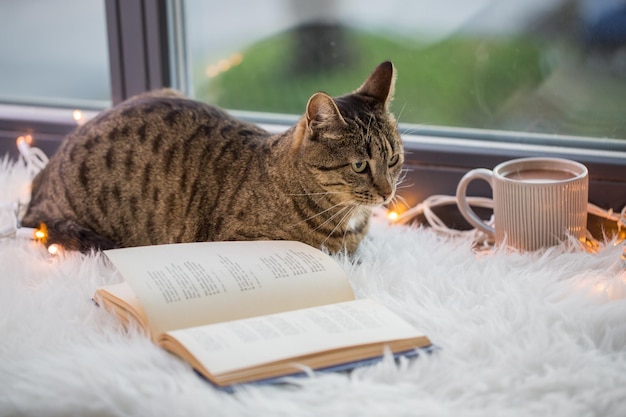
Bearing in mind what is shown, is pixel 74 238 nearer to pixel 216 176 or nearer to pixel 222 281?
pixel 216 176

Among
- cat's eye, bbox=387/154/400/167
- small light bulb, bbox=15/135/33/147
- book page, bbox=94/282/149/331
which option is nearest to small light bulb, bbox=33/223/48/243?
book page, bbox=94/282/149/331

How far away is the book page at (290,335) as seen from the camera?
104 centimetres

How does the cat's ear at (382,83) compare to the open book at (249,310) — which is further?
the cat's ear at (382,83)

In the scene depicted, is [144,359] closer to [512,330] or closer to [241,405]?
[241,405]

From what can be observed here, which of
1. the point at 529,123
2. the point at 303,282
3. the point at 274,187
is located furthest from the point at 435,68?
the point at 303,282

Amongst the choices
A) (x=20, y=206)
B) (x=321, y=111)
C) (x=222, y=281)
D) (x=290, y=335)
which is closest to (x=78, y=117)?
(x=20, y=206)

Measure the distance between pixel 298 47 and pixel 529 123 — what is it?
1.96 feet

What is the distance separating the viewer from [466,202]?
162cm

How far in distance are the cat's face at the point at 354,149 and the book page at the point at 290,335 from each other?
1.03 ft

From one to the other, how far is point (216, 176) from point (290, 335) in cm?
56

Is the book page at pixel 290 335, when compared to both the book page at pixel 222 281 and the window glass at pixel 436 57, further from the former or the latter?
the window glass at pixel 436 57

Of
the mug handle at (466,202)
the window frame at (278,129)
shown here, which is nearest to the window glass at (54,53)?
the window frame at (278,129)

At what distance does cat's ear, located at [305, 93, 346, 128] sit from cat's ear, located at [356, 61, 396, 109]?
131 mm

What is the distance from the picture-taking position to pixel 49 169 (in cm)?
169
